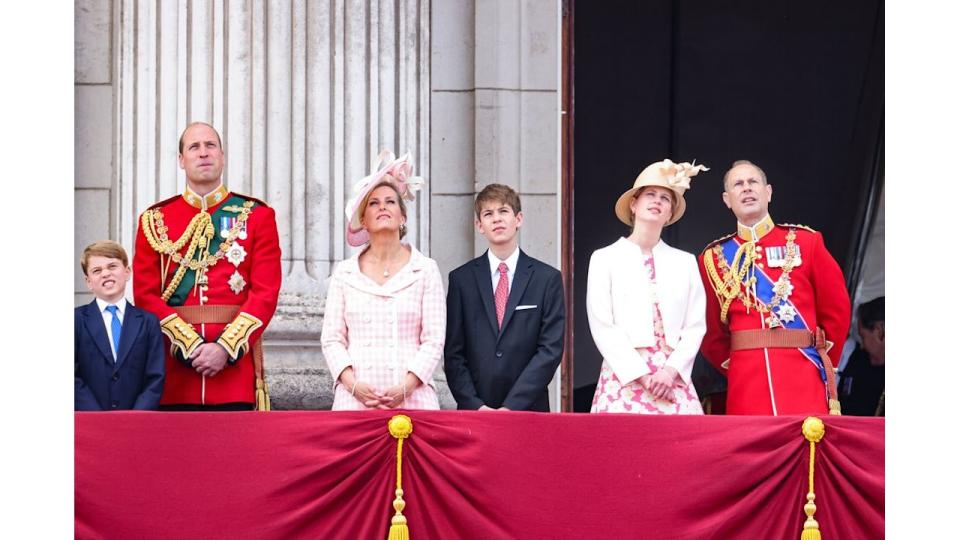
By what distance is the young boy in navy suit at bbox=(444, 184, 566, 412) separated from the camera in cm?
818

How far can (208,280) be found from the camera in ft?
27.4

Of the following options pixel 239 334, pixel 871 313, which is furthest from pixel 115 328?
pixel 871 313

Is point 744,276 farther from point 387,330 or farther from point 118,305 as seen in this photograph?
point 118,305

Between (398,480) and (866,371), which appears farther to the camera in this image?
(866,371)

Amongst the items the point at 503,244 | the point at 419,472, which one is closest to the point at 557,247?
the point at 503,244

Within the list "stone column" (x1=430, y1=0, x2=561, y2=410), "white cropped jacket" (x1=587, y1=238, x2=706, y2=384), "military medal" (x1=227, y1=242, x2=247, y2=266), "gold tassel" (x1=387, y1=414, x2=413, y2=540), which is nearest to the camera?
"gold tassel" (x1=387, y1=414, x2=413, y2=540)

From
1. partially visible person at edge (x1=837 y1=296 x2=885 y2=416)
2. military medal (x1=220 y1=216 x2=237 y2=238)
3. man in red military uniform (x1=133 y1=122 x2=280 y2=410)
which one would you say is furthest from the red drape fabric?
partially visible person at edge (x1=837 y1=296 x2=885 y2=416)

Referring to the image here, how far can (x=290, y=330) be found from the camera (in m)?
9.65

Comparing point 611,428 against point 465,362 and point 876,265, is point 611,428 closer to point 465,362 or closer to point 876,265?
point 465,362

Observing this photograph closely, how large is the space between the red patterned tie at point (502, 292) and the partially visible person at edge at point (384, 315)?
414 millimetres

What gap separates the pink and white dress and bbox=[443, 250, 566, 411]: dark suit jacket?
0.86ft

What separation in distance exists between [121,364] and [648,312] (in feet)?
7.17

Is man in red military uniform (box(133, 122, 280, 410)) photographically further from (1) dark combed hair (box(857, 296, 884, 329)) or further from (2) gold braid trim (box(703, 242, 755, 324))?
(1) dark combed hair (box(857, 296, 884, 329))

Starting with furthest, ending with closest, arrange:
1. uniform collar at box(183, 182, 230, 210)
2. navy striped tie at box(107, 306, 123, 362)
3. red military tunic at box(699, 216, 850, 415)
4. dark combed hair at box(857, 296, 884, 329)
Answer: dark combed hair at box(857, 296, 884, 329), uniform collar at box(183, 182, 230, 210), red military tunic at box(699, 216, 850, 415), navy striped tie at box(107, 306, 123, 362)
